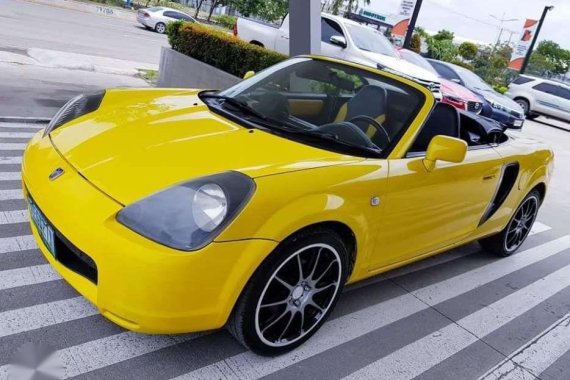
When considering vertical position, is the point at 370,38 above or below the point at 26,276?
above

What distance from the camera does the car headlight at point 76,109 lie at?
10.1 feet

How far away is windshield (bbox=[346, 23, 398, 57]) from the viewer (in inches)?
403

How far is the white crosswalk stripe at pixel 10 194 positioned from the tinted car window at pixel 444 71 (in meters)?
11.8

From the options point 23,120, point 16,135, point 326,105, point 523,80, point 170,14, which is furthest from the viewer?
point 170,14

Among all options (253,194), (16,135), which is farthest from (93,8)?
(253,194)

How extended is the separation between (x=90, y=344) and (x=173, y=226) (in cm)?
79

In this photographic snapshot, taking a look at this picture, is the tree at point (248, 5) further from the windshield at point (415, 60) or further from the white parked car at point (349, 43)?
the white parked car at point (349, 43)

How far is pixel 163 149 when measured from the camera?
2.56m

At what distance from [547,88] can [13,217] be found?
1955 cm

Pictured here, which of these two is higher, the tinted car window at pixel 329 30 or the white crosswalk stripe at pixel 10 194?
the tinted car window at pixel 329 30

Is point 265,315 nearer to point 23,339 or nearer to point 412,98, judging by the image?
point 23,339

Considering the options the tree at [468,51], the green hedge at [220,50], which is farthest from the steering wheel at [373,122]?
the tree at [468,51]

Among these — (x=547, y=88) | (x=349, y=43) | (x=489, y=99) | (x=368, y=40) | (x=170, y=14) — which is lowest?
(x=170, y=14)

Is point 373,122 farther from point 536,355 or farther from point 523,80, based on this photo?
point 523,80
